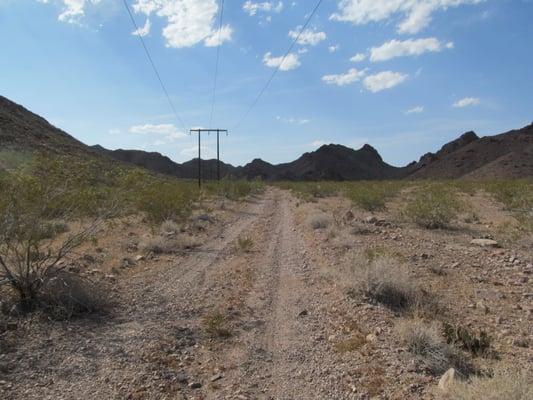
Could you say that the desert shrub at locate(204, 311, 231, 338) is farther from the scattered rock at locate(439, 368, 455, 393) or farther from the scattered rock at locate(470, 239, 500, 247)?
the scattered rock at locate(470, 239, 500, 247)

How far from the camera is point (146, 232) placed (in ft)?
49.3

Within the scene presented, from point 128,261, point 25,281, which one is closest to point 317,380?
point 25,281

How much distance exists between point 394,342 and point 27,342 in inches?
174

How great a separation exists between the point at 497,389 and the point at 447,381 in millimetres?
654

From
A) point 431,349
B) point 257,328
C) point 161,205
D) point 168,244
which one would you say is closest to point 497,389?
point 431,349

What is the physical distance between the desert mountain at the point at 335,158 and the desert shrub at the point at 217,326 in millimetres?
38110

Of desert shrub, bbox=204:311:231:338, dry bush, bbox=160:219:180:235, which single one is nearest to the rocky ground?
desert shrub, bbox=204:311:231:338

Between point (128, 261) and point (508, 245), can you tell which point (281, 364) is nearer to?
point (128, 261)

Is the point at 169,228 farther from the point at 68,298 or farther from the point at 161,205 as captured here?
the point at 68,298

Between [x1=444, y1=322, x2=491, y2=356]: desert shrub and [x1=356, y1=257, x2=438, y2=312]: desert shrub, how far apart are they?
1.19 meters

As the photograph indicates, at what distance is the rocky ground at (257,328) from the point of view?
15.9 ft

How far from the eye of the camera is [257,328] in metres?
6.48

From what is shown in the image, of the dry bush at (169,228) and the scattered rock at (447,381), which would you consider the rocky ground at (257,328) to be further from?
the dry bush at (169,228)

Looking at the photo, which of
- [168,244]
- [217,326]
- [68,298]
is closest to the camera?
[217,326]
